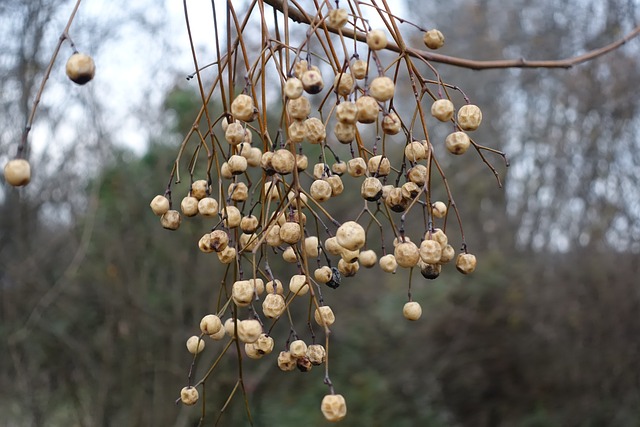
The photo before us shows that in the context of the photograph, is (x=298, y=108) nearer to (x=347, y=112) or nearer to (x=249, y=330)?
(x=347, y=112)

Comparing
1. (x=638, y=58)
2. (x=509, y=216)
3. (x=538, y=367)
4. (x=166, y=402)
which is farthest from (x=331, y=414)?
(x=509, y=216)

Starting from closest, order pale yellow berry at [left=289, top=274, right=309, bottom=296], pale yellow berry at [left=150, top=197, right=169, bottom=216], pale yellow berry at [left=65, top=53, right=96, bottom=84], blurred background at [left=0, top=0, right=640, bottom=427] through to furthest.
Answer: pale yellow berry at [left=65, top=53, right=96, bottom=84] → pale yellow berry at [left=289, top=274, right=309, bottom=296] → pale yellow berry at [left=150, top=197, right=169, bottom=216] → blurred background at [left=0, top=0, right=640, bottom=427]

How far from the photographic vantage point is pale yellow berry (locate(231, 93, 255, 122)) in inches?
25.6

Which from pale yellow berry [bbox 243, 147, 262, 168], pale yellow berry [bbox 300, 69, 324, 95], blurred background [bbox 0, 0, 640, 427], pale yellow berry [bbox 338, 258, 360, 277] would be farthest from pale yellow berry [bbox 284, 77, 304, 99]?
blurred background [bbox 0, 0, 640, 427]

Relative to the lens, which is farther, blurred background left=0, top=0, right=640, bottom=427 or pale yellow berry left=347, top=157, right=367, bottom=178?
blurred background left=0, top=0, right=640, bottom=427

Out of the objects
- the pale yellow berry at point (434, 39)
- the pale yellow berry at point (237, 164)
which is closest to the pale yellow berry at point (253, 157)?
the pale yellow berry at point (237, 164)

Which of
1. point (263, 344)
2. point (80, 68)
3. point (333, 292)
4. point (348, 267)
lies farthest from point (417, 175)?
point (333, 292)

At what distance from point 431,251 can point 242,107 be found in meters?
0.23

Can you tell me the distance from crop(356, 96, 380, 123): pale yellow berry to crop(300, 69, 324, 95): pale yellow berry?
4 centimetres

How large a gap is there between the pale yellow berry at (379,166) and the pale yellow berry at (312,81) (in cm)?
15

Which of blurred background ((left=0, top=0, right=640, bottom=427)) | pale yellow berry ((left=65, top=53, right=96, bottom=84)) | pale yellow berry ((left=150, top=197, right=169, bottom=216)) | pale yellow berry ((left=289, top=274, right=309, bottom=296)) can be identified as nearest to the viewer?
pale yellow berry ((left=65, top=53, right=96, bottom=84))

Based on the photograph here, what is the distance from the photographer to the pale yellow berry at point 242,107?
0.65 metres

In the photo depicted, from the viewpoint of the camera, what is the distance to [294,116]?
622 mm

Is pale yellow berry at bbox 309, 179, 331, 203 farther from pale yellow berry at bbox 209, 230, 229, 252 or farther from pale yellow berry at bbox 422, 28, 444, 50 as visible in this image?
pale yellow berry at bbox 422, 28, 444, 50
